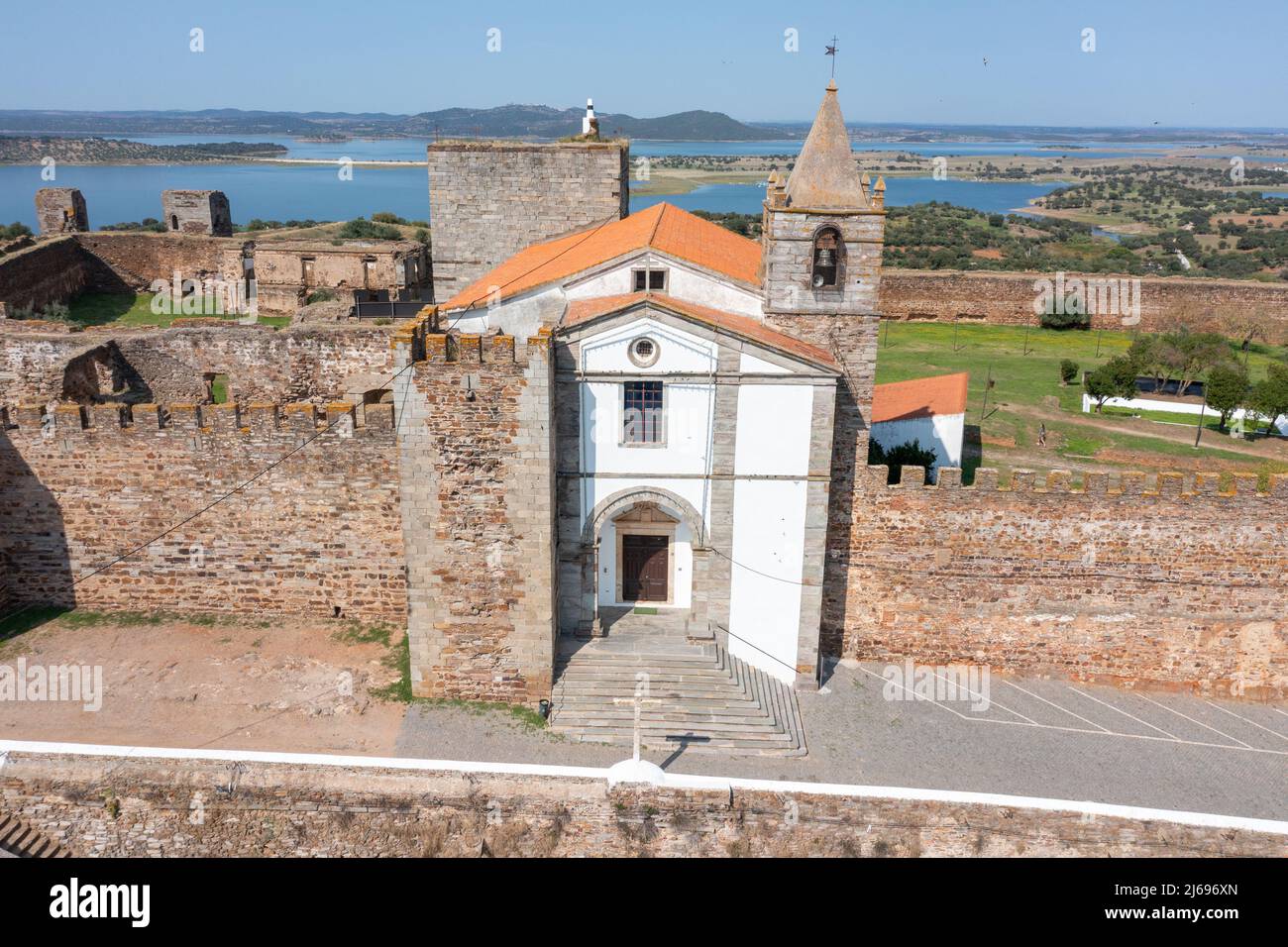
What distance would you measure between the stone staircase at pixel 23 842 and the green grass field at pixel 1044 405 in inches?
748

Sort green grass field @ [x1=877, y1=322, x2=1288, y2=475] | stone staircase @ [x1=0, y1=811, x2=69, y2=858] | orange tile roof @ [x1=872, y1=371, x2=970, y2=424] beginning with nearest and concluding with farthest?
stone staircase @ [x1=0, y1=811, x2=69, y2=858] → orange tile roof @ [x1=872, y1=371, x2=970, y2=424] → green grass field @ [x1=877, y1=322, x2=1288, y2=475]

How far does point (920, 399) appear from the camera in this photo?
72.9 feet

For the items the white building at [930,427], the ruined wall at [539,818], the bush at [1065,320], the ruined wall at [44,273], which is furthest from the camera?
the bush at [1065,320]

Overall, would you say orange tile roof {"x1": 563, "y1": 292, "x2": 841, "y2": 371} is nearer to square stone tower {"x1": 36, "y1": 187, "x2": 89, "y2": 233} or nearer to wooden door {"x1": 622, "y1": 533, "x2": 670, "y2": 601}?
wooden door {"x1": 622, "y1": 533, "x2": 670, "y2": 601}

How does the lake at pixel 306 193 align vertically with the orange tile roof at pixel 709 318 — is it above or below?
above

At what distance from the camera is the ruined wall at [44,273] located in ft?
98.2

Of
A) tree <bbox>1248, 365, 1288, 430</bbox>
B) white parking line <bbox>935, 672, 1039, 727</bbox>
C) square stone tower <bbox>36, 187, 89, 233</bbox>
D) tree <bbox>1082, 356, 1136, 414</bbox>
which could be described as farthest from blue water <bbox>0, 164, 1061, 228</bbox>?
white parking line <bbox>935, 672, 1039, 727</bbox>

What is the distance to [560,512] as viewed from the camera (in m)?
16.0

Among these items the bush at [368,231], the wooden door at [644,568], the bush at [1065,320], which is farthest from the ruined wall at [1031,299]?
the wooden door at [644,568]

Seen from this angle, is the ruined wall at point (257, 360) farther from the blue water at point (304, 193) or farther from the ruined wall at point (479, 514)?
the blue water at point (304, 193)

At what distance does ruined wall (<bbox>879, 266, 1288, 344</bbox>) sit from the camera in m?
38.3

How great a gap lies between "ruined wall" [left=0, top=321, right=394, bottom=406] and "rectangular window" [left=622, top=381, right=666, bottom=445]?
874 cm
